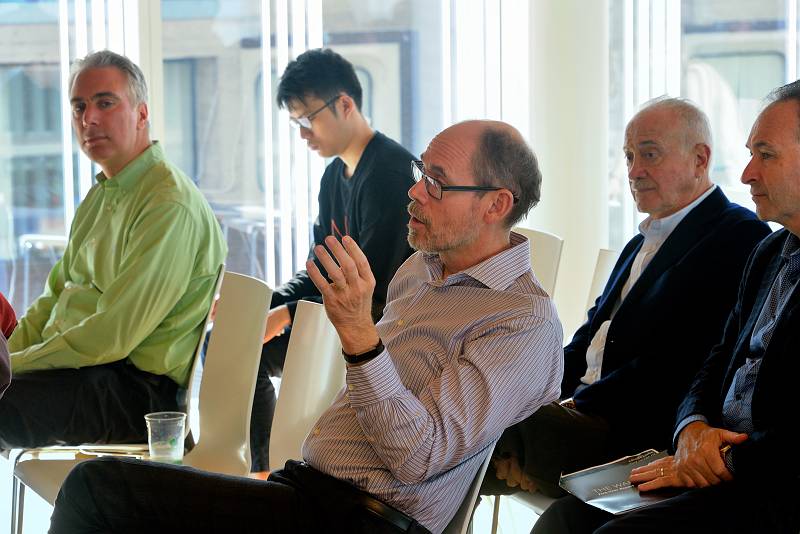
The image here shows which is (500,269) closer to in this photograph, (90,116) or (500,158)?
(500,158)

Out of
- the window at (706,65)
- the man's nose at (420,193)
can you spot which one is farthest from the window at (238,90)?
the man's nose at (420,193)

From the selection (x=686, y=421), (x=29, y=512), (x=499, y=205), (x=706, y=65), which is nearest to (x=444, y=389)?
(x=499, y=205)

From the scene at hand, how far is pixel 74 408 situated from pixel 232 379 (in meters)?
0.52

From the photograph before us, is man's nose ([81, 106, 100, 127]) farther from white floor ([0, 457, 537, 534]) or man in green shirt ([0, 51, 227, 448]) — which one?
white floor ([0, 457, 537, 534])

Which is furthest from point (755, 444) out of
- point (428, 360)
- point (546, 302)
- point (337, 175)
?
point (337, 175)

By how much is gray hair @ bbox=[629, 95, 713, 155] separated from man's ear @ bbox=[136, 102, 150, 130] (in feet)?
5.18

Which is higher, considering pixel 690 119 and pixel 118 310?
pixel 690 119

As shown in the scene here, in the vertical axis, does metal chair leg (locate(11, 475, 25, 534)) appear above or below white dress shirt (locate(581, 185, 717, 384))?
below

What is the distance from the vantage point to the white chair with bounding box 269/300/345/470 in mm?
2512

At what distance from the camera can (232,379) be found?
268cm

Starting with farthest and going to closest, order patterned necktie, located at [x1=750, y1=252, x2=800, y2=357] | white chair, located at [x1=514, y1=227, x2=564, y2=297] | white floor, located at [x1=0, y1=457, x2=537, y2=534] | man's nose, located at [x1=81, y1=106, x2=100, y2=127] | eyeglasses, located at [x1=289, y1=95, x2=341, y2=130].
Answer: eyeglasses, located at [x1=289, y1=95, x2=341, y2=130] → white floor, located at [x1=0, y1=457, x2=537, y2=534] → man's nose, located at [x1=81, y1=106, x2=100, y2=127] → white chair, located at [x1=514, y1=227, x2=564, y2=297] → patterned necktie, located at [x1=750, y1=252, x2=800, y2=357]

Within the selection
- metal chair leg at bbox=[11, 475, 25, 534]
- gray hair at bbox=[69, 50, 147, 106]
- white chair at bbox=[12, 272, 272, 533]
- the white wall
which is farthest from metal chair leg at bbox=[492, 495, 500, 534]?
the white wall

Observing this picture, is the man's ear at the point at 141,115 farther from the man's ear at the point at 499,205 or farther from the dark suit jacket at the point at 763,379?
the dark suit jacket at the point at 763,379

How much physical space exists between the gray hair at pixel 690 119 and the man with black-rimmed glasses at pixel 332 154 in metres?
0.94
